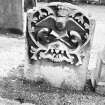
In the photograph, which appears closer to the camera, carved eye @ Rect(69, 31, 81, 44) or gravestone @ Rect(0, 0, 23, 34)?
carved eye @ Rect(69, 31, 81, 44)

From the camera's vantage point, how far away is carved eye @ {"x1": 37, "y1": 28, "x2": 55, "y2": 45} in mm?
4059

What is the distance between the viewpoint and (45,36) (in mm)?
4098

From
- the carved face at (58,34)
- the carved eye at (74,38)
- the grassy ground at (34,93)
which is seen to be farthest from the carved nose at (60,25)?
the grassy ground at (34,93)

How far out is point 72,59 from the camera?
4152 millimetres

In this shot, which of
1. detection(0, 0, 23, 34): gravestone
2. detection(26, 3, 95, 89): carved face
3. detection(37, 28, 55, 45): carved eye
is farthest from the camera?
detection(0, 0, 23, 34): gravestone

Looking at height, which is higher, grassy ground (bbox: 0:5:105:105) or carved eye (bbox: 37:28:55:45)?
carved eye (bbox: 37:28:55:45)

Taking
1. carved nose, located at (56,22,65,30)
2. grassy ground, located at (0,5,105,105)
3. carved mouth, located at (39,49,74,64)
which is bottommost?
grassy ground, located at (0,5,105,105)

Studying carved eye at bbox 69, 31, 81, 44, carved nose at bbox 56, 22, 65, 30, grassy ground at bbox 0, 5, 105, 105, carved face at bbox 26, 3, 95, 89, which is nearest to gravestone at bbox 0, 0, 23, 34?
grassy ground at bbox 0, 5, 105, 105

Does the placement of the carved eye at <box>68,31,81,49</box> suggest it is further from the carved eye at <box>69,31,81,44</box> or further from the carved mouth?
the carved mouth

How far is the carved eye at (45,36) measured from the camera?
406 cm

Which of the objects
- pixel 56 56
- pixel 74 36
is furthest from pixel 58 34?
pixel 56 56

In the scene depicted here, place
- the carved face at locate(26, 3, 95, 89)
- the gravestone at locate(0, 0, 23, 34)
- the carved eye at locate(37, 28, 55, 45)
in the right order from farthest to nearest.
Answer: the gravestone at locate(0, 0, 23, 34), the carved eye at locate(37, 28, 55, 45), the carved face at locate(26, 3, 95, 89)

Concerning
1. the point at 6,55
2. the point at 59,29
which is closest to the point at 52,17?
the point at 59,29

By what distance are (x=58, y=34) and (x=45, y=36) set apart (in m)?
0.22
